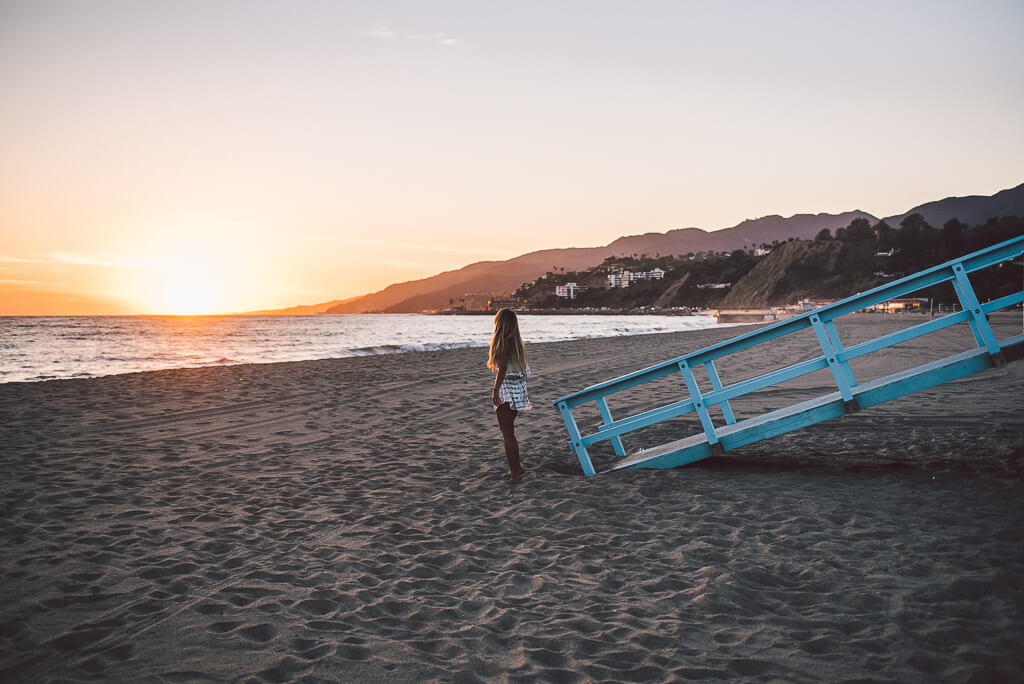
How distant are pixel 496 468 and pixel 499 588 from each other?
3376 millimetres

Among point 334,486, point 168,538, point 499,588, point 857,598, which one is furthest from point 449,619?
point 334,486

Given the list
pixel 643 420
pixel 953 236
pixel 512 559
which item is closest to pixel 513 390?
pixel 643 420

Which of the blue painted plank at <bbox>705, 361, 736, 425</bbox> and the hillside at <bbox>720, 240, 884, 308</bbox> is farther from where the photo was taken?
the hillside at <bbox>720, 240, 884, 308</bbox>

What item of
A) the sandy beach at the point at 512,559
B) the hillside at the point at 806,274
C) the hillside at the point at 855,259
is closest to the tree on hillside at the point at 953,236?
the hillside at the point at 855,259

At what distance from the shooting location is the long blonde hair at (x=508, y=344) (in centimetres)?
708

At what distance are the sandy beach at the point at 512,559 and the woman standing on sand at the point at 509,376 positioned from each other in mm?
451

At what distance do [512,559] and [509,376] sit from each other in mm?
2621

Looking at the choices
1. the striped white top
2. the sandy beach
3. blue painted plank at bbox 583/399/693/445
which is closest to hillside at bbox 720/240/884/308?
blue painted plank at bbox 583/399/693/445

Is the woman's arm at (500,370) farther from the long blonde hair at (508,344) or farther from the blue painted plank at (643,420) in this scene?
the blue painted plank at (643,420)

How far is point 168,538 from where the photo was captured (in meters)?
5.37

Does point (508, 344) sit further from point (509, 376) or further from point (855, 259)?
point (855, 259)

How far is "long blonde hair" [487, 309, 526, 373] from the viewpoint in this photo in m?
7.08

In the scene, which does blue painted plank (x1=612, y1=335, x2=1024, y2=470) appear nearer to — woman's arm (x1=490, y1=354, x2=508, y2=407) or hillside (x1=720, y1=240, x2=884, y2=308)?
woman's arm (x1=490, y1=354, x2=508, y2=407)

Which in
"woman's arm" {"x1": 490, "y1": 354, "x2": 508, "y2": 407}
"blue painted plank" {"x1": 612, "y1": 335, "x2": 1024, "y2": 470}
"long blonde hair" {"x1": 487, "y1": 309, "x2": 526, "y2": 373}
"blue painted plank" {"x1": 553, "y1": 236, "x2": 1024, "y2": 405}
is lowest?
"blue painted plank" {"x1": 612, "y1": 335, "x2": 1024, "y2": 470}
